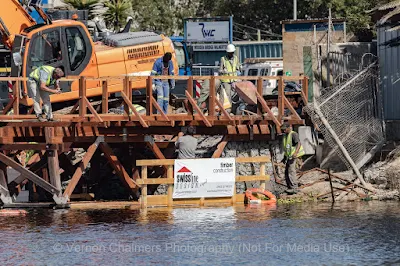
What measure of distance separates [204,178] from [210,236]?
427cm

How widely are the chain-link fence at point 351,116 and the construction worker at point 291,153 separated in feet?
2.75

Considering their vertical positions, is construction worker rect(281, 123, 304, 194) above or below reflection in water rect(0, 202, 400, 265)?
above

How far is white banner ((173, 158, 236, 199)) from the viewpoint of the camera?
24219 mm

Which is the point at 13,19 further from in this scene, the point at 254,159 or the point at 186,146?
the point at 254,159

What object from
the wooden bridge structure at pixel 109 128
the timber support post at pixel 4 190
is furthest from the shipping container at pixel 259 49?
the timber support post at pixel 4 190

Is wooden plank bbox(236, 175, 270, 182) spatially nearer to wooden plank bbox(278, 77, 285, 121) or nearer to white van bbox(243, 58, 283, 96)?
wooden plank bbox(278, 77, 285, 121)

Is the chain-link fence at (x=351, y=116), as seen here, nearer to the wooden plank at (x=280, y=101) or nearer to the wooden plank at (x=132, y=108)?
the wooden plank at (x=280, y=101)

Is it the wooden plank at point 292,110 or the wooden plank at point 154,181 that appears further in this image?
the wooden plank at point 292,110

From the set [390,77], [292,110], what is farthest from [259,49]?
[292,110]

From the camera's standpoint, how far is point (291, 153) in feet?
82.5

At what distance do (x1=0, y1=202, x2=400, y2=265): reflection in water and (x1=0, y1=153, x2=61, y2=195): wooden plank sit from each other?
52cm

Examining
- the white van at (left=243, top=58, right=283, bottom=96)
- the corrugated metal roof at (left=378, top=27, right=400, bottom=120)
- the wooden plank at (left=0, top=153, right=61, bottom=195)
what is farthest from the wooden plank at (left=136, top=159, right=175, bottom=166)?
the white van at (left=243, top=58, right=283, bottom=96)

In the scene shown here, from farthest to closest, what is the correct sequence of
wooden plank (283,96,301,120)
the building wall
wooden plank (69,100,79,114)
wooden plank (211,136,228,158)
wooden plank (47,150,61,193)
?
the building wall, wooden plank (69,100,79,114), wooden plank (283,96,301,120), wooden plank (211,136,228,158), wooden plank (47,150,61,193)

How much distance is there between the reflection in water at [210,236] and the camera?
18.3m
